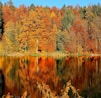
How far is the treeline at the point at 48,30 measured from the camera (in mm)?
68625

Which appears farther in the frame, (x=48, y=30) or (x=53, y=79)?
(x=48, y=30)

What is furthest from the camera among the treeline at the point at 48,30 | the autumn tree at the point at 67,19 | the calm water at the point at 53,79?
the autumn tree at the point at 67,19

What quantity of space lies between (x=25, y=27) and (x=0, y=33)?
518 centimetres

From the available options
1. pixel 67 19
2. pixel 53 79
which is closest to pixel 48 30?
pixel 67 19

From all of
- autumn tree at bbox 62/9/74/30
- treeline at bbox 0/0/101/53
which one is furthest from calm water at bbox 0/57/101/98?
autumn tree at bbox 62/9/74/30

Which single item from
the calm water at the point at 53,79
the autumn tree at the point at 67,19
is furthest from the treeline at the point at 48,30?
the calm water at the point at 53,79

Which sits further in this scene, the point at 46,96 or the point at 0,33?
the point at 0,33

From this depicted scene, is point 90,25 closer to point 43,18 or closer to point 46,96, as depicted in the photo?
point 43,18

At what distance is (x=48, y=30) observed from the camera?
234ft

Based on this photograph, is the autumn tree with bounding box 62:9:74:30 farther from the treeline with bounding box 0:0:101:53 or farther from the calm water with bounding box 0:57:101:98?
the calm water with bounding box 0:57:101:98

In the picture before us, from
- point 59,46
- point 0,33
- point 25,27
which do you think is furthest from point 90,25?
point 0,33

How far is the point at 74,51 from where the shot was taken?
71.1m

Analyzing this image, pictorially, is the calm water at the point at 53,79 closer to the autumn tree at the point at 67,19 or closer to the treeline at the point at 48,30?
the treeline at the point at 48,30

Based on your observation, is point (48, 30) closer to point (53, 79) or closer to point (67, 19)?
point (67, 19)
